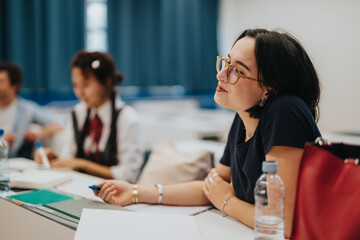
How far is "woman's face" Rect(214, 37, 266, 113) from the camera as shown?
1.24 metres


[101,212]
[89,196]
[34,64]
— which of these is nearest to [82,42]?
[34,64]

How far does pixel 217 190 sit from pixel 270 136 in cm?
35

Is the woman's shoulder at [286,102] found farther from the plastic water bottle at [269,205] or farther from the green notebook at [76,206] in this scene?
the green notebook at [76,206]

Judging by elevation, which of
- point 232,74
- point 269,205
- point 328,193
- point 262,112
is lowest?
point 269,205

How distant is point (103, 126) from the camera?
2.42 meters

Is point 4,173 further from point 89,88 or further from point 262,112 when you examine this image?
point 262,112

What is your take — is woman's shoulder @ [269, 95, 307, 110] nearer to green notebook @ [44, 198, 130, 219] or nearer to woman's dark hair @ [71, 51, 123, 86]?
green notebook @ [44, 198, 130, 219]

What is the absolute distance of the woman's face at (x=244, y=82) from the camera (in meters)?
1.24

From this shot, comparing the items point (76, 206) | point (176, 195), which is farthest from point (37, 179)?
point (176, 195)

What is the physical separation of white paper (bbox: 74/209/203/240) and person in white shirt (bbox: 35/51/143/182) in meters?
1.11

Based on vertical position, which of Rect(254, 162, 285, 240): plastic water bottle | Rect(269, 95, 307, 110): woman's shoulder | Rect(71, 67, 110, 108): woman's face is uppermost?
Rect(269, 95, 307, 110): woman's shoulder

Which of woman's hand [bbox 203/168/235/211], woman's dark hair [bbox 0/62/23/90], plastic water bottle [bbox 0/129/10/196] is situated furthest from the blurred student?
woman's hand [bbox 203/168/235/211]

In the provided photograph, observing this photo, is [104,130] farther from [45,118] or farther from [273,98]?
[273,98]

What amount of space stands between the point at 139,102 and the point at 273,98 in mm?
3650
